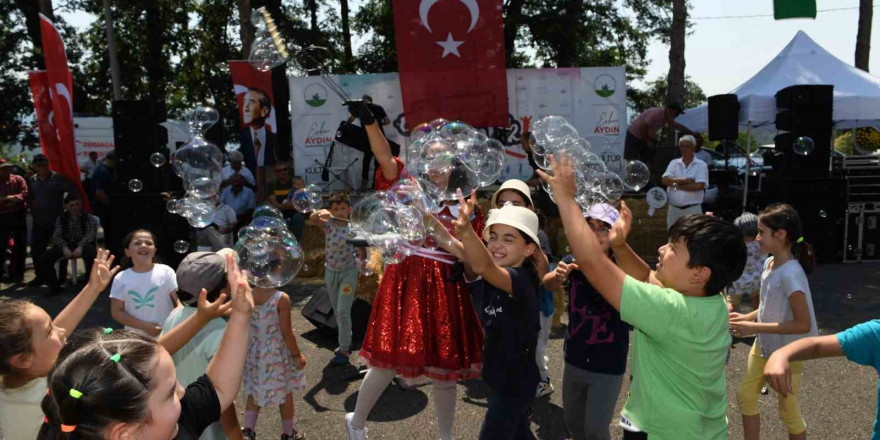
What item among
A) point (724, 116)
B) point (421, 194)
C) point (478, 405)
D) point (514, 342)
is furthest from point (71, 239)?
point (724, 116)

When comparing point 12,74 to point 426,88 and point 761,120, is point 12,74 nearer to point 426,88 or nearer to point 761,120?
point 426,88

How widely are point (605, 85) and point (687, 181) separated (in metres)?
4.91

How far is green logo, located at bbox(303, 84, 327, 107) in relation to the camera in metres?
13.2

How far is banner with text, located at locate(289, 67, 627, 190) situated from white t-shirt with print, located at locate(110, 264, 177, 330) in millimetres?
9070

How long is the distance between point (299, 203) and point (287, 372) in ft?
4.42

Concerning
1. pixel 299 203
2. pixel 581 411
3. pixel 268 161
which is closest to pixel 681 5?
pixel 268 161

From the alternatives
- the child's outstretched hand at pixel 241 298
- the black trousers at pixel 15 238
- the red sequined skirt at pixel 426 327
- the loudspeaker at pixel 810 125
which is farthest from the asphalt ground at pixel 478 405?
the black trousers at pixel 15 238

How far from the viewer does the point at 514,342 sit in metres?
3.19

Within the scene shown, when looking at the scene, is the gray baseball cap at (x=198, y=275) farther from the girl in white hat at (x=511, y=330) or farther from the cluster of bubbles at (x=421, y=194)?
the girl in white hat at (x=511, y=330)

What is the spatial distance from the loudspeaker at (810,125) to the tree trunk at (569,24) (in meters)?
14.9

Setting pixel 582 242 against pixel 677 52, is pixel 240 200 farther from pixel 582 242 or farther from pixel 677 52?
pixel 677 52

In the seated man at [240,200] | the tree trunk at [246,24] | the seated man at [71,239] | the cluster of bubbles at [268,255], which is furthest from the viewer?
the tree trunk at [246,24]

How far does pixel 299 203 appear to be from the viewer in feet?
16.3

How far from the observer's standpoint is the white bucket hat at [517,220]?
317 cm
